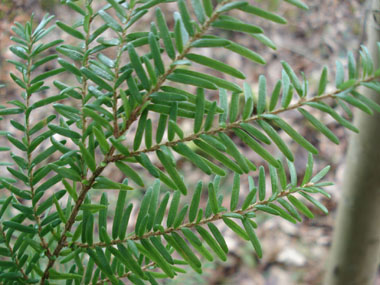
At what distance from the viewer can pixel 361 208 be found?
0.73 m

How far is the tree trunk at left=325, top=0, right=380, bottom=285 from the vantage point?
671 millimetres

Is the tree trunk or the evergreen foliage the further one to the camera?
the tree trunk

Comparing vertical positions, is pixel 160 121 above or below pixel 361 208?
above

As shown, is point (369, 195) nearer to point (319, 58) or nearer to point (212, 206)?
point (212, 206)

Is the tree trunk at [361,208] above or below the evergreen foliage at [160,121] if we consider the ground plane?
below

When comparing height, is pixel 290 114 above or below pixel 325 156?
above

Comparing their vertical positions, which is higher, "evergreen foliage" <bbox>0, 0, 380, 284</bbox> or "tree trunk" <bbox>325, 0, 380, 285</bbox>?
"evergreen foliage" <bbox>0, 0, 380, 284</bbox>

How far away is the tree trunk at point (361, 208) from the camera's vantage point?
671 millimetres

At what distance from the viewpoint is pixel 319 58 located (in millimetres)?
2350

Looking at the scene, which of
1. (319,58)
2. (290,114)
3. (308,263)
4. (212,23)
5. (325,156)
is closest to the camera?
(212,23)

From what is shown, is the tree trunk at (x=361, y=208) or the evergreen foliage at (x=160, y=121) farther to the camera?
the tree trunk at (x=361, y=208)

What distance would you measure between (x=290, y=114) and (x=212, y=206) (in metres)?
1.89

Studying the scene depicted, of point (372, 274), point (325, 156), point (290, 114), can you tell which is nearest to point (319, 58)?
point (290, 114)

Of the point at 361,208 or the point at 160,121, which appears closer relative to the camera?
the point at 160,121
